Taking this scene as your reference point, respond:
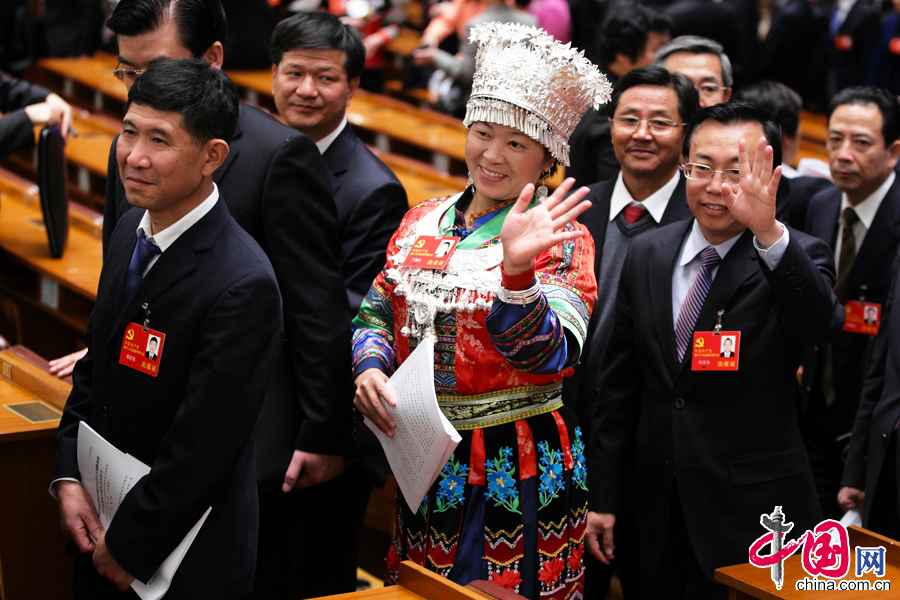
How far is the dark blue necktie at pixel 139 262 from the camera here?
1.88 meters

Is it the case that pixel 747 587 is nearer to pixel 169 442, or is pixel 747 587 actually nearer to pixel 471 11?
pixel 169 442

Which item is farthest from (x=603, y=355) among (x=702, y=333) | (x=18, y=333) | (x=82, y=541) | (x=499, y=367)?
(x=18, y=333)

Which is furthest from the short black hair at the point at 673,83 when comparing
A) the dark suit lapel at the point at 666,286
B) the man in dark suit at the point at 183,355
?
the man in dark suit at the point at 183,355

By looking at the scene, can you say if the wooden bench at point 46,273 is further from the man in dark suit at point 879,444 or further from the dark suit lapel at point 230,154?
the man in dark suit at point 879,444

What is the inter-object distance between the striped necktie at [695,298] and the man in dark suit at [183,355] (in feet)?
3.24

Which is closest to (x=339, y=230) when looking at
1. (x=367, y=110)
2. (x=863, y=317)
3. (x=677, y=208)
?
(x=677, y=208)

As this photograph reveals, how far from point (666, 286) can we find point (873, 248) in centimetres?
110

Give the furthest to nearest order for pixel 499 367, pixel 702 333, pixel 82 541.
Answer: pixel 702 333 < pixel 499 367 < pixel 82 541

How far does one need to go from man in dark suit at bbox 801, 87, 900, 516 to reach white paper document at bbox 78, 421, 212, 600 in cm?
217

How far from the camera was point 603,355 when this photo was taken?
2.67 m

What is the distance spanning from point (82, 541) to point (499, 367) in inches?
34.1

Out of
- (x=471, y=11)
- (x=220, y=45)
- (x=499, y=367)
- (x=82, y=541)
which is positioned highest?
(x=471, y=11)

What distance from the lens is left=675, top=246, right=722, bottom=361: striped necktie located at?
91.2 inches

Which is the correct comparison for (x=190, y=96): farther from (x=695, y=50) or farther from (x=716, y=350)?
(x=695, y=50)
